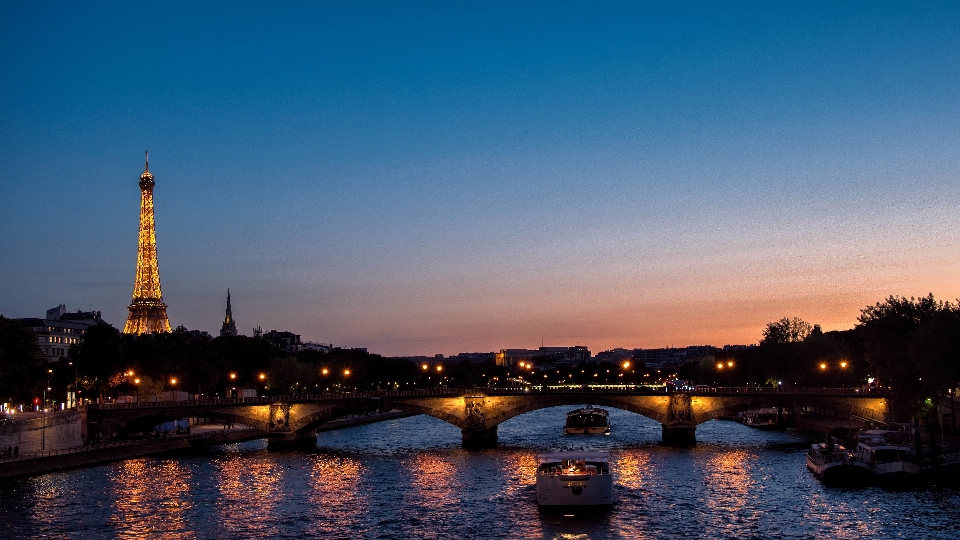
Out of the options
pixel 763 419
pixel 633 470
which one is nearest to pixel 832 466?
pixel 633 470

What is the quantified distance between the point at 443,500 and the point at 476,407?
37.0m

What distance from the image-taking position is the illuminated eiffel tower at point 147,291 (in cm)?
14900

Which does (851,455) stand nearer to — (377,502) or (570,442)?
(377,502)

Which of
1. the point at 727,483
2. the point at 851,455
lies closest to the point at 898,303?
the point at 851,455

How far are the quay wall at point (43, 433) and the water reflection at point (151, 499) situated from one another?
5795mm

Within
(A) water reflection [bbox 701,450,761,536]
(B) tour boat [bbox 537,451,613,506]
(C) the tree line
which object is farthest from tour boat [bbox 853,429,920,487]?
(B) tour boat [bbox 537,451,613,506]

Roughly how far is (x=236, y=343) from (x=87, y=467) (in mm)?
62874

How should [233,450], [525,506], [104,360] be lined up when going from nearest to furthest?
[525,506]
[233,450]
[104,360]

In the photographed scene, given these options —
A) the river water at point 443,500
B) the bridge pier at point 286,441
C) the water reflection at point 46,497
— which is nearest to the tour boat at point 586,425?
the river water at point 443,500

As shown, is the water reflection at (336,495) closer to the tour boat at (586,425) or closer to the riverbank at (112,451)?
the riverbank at (112,451)

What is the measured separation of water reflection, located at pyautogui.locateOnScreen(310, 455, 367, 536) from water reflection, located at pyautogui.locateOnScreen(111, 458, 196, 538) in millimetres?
6340

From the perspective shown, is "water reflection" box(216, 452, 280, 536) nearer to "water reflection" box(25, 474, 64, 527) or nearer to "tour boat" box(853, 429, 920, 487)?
"water reflection" box(25, 474, 64, 527)

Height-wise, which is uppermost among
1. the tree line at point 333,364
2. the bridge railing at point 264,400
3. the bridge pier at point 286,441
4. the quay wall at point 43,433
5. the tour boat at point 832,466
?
the tree line at point 333,364

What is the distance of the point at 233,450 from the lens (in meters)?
86.5
